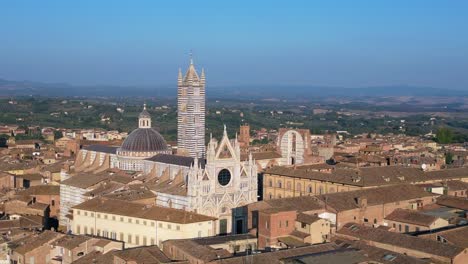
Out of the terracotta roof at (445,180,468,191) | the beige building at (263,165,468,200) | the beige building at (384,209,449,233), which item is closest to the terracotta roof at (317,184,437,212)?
the beige building at (384,209,449,233)

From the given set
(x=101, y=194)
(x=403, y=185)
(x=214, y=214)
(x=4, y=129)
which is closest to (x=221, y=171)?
(x=214, y=214)

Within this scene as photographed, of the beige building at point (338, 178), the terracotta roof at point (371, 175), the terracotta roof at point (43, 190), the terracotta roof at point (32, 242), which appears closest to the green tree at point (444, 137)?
the beige building at point (338, 178)

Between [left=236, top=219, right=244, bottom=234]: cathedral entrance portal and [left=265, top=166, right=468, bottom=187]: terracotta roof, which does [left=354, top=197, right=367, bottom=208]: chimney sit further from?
[left=236, top=219, right=244, bottom=234]: cathedral entrance portal

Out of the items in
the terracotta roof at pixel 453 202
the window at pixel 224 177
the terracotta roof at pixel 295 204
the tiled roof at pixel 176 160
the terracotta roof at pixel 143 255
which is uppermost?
the tiled roof at pixel 176 160

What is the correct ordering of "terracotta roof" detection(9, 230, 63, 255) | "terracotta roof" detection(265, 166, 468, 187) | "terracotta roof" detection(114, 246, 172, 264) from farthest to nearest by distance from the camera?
"terracotta roof" detection(265, 166, 468, 187) → "terracotta roof" detection(9, 230, 63, 255) → "terracotta roof" detection(114, 246, 172, 264)

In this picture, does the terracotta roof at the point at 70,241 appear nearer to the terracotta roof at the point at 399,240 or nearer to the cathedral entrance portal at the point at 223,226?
the cathedral entrance portal at the point at 223,226

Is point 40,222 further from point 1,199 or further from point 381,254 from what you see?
point 381,254
